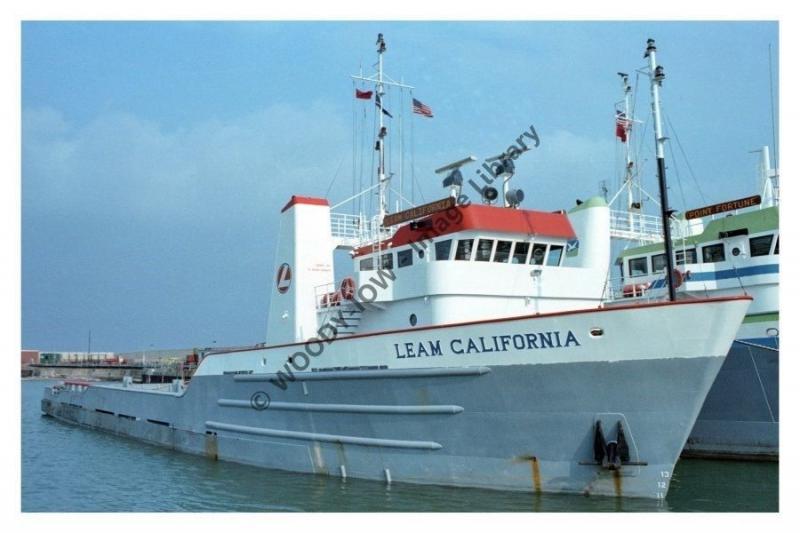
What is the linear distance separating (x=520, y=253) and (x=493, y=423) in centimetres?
383

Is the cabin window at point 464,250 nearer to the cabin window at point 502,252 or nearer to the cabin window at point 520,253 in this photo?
the cabin window at point 502,252

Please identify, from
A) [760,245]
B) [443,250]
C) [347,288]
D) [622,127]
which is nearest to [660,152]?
[443,250]

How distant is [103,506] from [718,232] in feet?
48.4

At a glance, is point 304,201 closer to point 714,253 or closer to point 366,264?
point 366,264

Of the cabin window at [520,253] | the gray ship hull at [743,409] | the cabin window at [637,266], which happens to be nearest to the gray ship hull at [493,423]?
the cabin window at [520,253]

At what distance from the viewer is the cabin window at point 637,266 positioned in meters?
19.9

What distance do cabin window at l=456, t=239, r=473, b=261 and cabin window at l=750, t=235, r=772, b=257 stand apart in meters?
8.02

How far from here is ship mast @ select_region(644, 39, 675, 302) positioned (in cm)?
998

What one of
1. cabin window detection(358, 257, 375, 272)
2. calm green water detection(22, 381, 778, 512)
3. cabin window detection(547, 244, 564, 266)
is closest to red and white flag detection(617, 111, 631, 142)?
cabin window detection(547, 244, 564, 266)

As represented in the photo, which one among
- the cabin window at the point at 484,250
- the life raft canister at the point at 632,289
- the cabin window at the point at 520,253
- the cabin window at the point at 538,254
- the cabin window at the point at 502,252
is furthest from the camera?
the life raft canister at the point at 632,289

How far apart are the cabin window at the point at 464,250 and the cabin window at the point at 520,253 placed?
0.98 m

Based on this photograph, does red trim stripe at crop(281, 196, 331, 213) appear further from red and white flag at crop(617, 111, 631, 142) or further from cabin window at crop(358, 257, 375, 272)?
red and white flag at crop(617, 111, 631, 142)

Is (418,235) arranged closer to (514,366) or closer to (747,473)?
(514,366)

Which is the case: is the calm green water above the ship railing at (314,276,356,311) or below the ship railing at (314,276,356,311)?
below
